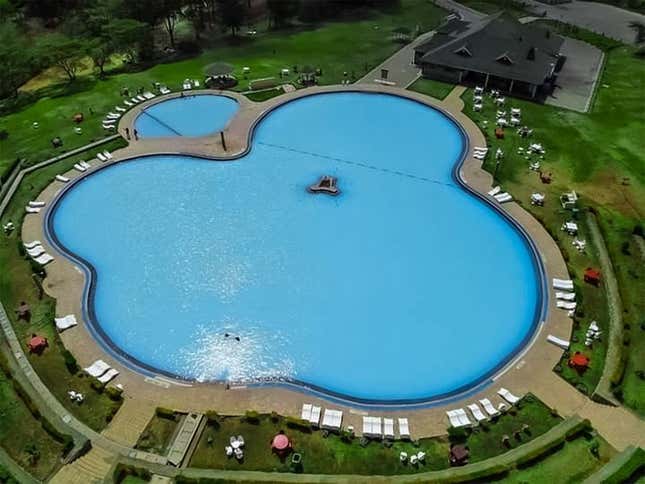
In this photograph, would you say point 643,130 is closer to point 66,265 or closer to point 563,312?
point 563,312

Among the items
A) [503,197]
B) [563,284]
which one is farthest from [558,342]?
[503,197]

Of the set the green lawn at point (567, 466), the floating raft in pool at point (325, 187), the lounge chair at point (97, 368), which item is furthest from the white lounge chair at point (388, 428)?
the floating raft in pool at point (325, 187)

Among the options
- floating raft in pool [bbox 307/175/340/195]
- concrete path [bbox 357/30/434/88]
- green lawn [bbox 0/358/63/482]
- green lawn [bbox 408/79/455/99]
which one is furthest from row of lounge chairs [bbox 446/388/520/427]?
concrete path [bbox 357/30/434/88]

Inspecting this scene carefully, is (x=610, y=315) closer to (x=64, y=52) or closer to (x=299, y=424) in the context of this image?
(x=299, y=424)

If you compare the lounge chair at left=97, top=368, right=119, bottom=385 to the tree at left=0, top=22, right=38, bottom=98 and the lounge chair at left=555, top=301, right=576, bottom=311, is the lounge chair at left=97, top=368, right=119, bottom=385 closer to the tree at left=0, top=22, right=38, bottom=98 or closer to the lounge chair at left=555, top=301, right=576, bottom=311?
the lounge chair at left=555, top=301, right=576, bottom=311

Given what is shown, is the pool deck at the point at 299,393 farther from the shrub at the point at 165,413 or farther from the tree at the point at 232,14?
the tree at the point at 232,14
